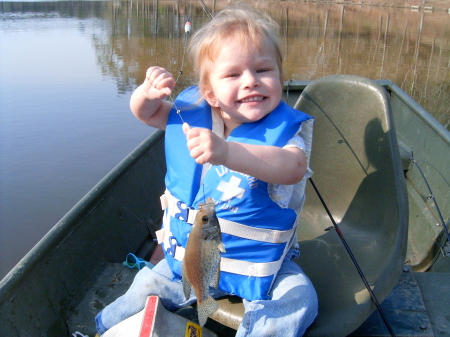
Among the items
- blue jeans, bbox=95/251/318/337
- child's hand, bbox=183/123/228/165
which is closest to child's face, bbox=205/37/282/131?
child's hand, bbox=183/123/228/165

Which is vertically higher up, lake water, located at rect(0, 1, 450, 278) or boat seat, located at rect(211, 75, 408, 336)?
boat seat, located at rect(211, 75, 408, 336)

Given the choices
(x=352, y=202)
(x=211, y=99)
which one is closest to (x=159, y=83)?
(x=211, y=99)

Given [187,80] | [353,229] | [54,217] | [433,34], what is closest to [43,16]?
[187,80]

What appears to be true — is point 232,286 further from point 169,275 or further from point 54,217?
point 54,217

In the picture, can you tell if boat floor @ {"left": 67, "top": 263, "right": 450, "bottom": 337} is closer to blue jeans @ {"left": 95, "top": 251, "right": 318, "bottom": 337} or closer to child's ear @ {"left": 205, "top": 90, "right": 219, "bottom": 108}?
blue jeans @ {"left": 95, "top": 251, "right": 318, "bottom": 337}

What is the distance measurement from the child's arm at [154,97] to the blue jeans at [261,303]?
77 centimetres

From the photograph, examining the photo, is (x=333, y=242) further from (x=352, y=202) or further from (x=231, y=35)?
(x=231, y=35)

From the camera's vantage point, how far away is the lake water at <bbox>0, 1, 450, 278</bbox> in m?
A: 6.12

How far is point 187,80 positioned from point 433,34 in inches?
573

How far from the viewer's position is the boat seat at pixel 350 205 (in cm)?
225

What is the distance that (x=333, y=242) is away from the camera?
113 inches

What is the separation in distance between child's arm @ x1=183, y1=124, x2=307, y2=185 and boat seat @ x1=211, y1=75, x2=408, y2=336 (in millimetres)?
706

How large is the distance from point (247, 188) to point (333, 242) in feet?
3.42

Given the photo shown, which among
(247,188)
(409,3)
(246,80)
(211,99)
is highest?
(409,3)
